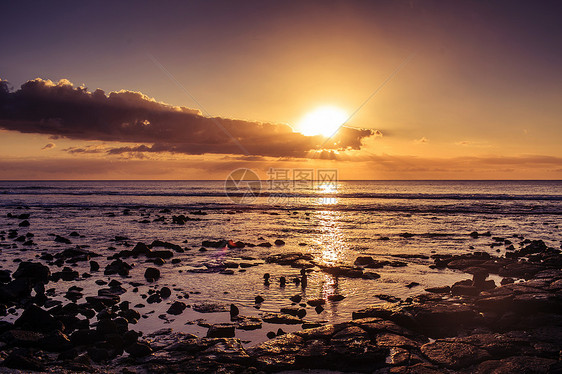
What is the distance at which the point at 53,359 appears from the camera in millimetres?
7559

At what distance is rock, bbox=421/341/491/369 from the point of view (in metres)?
7.47

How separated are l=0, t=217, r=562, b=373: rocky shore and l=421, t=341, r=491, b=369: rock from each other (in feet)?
0.07

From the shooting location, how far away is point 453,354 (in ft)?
25.5

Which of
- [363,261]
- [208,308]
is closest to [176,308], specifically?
Result: [208,308]

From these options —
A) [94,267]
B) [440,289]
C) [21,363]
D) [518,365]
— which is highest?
[21,363]

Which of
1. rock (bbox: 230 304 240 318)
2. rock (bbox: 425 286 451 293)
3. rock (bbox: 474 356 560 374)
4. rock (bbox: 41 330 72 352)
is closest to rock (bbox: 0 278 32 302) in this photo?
rock (bbox: 41 330 72 352)

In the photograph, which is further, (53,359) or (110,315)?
(110,315)

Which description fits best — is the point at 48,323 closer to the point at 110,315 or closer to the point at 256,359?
the point at 110,315

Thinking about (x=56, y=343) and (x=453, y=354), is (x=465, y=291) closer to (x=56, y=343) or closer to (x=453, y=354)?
(x=453, y=354)

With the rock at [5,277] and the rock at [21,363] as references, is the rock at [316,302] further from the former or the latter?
the rock at [5,277]

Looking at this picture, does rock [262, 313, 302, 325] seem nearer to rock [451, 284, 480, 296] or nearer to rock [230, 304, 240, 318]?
rock [230, 304, 240, 318]

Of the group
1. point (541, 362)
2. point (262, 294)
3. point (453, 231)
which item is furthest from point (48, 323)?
point (453, 231)

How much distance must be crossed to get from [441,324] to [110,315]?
913cm

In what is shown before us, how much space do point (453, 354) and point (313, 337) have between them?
3.09 m
